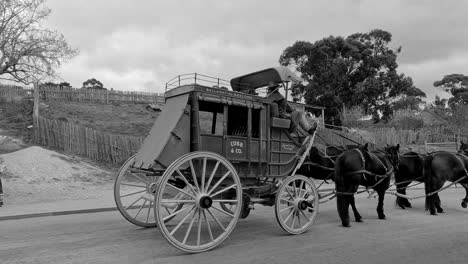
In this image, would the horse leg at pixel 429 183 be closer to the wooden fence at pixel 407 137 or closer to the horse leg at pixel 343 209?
the horse leg at pixel 343 209

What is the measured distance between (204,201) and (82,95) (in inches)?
1179

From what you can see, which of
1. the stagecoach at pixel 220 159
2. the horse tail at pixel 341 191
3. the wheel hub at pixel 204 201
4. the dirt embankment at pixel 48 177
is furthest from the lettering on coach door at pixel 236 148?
the dirt embankment at pixel 48 177

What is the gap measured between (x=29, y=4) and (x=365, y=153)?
2369cm

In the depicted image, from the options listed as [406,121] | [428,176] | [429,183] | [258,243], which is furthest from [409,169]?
[406,121]

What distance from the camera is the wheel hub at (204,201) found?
20.2ft

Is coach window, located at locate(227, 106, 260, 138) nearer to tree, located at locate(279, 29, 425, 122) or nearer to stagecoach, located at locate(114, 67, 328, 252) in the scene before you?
stagecoach, located at locate(114, 67, 328, 252)

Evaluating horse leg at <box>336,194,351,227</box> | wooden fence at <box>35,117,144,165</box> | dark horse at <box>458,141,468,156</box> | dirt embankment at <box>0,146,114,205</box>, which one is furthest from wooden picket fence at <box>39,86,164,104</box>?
dark horse at <box>458,141,468,156</box>

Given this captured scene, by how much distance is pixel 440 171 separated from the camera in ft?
34.8

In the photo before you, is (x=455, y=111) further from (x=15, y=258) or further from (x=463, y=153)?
(x=15, y=258)

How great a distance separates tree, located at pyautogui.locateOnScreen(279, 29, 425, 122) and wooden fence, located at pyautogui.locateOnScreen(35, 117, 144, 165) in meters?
24.1

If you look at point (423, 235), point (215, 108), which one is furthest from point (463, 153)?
point (215, 108)

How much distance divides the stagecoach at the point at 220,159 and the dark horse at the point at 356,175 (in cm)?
98

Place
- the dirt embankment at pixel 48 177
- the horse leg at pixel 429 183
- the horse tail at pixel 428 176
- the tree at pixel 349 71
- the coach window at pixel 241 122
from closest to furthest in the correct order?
the coach window at pixel 241 122 → the horse leg at pixel 429 183 → the horse tail at pixel 428 176 → the dirt embankment at pixel 48 177 → the tree at pixel 349 71

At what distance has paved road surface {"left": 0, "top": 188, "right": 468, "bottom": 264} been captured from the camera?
231 inches
